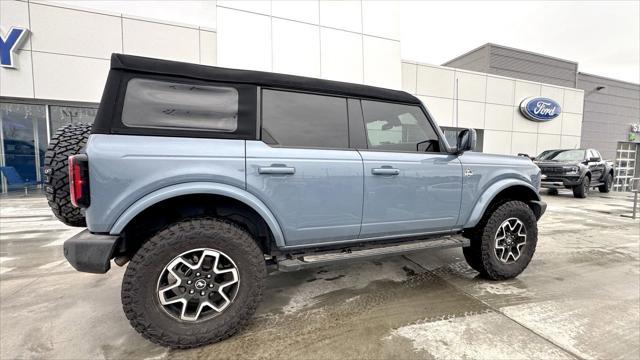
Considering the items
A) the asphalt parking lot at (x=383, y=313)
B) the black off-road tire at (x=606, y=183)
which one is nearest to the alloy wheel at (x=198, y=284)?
the asphalt parking lot at (x=383, y=313)

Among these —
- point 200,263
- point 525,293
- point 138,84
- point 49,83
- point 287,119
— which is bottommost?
point 525,293

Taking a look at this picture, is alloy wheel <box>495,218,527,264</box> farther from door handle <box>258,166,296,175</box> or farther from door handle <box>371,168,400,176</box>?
door handle <box>258,166,296,175</box>

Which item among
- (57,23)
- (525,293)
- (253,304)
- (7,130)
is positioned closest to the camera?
(253,304)

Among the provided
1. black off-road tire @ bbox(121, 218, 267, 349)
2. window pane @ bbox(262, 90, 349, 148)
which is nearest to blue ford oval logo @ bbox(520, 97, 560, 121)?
window pane @ bbox(262, 90, 349, 148)

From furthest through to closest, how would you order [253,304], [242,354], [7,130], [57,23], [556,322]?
[7,130] < [57,23] < [556,322] < [253,304] < [242,354]

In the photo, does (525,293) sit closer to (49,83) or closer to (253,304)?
(253,304)

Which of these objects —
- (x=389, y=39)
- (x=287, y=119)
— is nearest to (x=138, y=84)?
(x=287, y=119)

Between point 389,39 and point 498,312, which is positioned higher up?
point 389,39

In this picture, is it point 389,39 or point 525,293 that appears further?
point 389,39

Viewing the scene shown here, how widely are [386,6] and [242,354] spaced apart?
38.9ft

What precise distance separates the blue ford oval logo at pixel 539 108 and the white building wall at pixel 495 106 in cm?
25

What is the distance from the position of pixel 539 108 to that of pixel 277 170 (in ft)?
54.4

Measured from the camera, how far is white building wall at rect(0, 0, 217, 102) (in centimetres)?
792

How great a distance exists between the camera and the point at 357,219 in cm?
243
